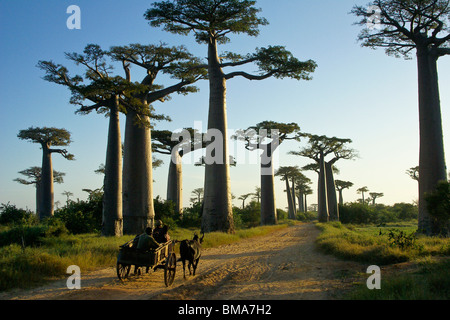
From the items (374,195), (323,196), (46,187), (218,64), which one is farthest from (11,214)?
(374,195)

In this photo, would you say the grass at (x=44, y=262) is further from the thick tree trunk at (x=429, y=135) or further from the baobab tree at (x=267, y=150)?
the baobab tree at (x=267, y=150)

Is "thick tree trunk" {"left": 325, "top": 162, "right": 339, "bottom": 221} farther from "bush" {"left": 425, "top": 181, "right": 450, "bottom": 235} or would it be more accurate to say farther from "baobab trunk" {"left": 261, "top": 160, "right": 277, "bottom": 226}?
"bush" {"left": 425, "top": 181, "right": 450, "bottom": 235}

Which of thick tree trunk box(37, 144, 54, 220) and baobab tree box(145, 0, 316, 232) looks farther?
thick tree trunk box(37, 144, 54, 220)

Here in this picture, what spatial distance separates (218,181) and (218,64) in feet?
15.3

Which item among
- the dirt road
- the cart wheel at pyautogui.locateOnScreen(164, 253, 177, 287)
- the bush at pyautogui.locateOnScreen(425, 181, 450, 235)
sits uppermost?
the bush at pyautogui.locateOnScreen(425, 181, 450, 235)

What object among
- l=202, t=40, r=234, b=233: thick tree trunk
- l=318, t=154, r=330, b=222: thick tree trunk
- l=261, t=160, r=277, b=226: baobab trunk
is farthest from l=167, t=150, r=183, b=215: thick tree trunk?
l=318, t=154, r=330, b=222: thick tree trunk

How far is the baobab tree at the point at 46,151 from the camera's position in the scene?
23.1 metres

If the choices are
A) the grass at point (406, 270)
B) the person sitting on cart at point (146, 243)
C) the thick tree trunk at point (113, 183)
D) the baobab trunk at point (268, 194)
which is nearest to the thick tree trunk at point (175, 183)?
the baobab trunk at point (268, 194)

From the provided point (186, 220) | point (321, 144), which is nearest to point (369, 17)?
point (186, 220)

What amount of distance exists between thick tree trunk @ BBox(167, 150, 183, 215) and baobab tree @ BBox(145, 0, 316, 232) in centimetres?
934

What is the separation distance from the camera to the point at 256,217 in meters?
30.3

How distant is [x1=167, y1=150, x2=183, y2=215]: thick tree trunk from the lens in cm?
2242
